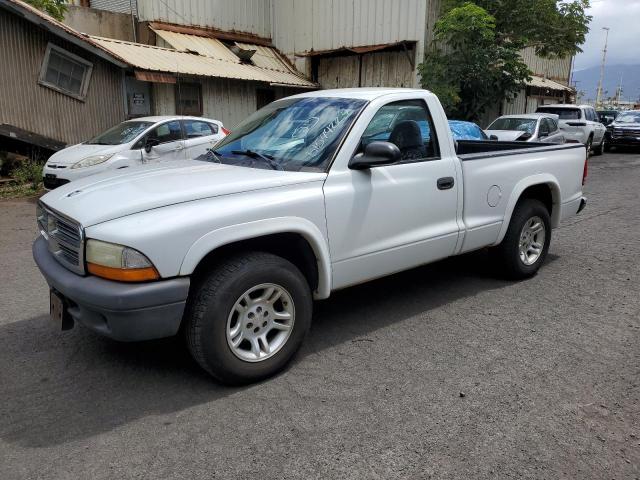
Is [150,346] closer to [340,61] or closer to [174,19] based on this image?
[174,19]

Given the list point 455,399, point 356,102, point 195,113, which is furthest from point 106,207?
point 195,113

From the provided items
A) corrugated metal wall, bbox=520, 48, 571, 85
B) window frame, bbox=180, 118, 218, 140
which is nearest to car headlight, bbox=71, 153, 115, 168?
window frame, bbox=180, 118, 218, 140

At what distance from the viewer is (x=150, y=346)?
3.78 meters

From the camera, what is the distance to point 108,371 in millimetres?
3422

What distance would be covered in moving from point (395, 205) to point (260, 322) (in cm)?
134

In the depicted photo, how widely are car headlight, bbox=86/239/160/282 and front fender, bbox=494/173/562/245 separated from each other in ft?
10.9

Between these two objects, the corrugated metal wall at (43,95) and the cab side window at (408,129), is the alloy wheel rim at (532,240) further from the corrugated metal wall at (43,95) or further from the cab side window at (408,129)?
the corrugated metal wall at (43,95)

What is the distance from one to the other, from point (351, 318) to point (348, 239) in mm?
977

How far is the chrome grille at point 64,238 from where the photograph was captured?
2.96m

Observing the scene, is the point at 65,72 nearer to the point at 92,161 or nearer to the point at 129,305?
the point at 92,161

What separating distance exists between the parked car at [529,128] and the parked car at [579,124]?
9.31ft

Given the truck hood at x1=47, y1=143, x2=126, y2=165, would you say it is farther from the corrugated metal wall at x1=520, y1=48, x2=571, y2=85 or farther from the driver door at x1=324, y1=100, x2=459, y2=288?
the corrugated metal wall at x1=520, y1=48, x2=571, y2=85

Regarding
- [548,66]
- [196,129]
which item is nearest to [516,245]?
[196,129]

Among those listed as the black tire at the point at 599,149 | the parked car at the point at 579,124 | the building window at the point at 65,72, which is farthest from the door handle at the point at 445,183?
the black tire at the point at 599,149
